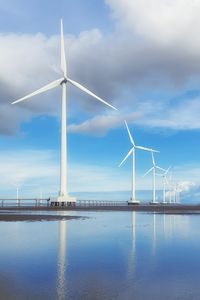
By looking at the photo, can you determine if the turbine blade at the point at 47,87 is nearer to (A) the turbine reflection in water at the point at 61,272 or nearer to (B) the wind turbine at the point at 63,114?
(B) the wind turbine at the point at 63,114

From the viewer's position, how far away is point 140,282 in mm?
15867

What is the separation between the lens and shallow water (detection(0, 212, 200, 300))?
14.3m

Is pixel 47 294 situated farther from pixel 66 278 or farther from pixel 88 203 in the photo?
pixel 88 203

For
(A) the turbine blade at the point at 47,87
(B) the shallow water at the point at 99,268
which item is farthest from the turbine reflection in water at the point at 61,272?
(A) the turbine blade at the point at 47,87

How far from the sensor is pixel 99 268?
1898 centimetres

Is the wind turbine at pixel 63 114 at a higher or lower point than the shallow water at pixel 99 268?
higher

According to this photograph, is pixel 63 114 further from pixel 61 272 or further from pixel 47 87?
pixel 61 272

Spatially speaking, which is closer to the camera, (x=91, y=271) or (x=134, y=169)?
(x=91, y=271)

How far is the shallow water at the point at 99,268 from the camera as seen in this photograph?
14.3 m

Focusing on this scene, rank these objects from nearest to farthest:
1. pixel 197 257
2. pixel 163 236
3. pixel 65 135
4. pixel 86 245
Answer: pixel 197 257 → pixel 86 245 → pixel 163 236 → pixel 65 135

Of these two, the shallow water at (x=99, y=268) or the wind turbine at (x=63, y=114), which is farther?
the wind turbine at (x=63, y=114)

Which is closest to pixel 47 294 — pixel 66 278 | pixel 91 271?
pixel 66 278

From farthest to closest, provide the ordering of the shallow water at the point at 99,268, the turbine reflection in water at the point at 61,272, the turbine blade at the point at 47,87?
the turbine blade at the point at 47,87, the shallow water at the point at 99,268, the turbine reflection in water at the point at 61,272

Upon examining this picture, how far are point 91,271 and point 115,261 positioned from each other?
293 cm
